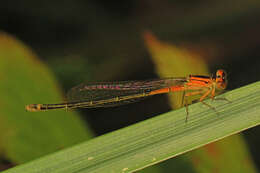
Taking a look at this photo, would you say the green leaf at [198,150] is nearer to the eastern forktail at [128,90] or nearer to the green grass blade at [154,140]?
the eastern forktail at [128,90]

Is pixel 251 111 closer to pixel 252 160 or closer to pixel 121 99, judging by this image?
pixel 252 160

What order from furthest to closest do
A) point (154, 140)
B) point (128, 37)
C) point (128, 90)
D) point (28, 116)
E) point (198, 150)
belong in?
point (128, 37)
point (128, 90)
point (28, 116)
point (198, 150)
point (154, 140)

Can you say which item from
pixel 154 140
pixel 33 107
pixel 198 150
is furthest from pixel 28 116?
pixel 198 150

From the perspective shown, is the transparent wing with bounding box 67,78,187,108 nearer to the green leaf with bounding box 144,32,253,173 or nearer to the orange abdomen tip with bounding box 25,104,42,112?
the green leaf with bounding box 144,32,253,173

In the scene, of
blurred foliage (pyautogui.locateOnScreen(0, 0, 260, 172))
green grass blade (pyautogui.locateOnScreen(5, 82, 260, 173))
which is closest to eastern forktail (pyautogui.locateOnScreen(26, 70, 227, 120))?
blurred foliage (pyautogui.locateOnScreen(0, 0, 260, 172))

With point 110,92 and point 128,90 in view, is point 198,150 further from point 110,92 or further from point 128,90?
point 110,92
